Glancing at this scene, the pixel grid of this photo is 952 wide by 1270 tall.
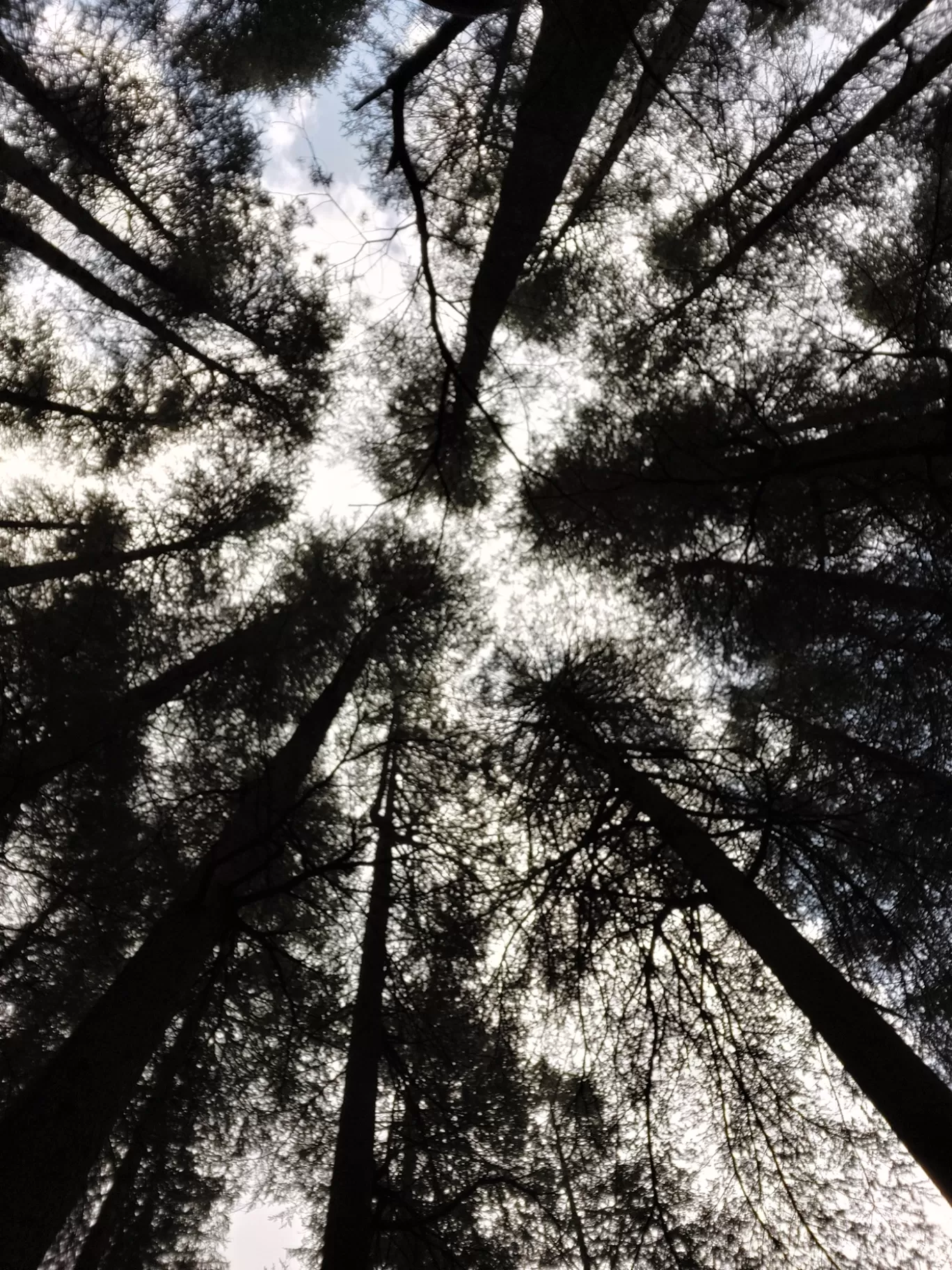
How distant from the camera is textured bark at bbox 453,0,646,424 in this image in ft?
13.7

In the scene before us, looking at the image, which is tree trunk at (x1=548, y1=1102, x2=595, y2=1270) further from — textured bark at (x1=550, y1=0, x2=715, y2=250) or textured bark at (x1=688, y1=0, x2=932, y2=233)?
textured bark at (x1=688, y1=0, x2=932, y2=233)

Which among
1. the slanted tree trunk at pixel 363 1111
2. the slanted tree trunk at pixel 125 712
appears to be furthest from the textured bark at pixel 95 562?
the slanted tree trunk at pixel 363 1111

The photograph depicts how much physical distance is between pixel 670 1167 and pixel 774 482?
4768 mm

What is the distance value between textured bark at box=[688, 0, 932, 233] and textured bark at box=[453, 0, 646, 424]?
1.44 metres

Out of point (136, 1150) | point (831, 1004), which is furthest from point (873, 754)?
point (136, 1150)

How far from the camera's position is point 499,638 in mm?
7016

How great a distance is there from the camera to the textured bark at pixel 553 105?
13.7 feet

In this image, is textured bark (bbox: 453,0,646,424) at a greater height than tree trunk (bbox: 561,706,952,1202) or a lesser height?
greater

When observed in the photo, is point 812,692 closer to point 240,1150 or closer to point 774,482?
point 774,482

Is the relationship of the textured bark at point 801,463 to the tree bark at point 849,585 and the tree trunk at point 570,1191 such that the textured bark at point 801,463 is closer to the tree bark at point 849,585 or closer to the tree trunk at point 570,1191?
the tree bark at point 849,585

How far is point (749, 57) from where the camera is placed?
5.50m

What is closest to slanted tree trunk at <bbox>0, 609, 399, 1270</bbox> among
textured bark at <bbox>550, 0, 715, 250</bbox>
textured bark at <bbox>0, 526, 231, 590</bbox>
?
textured bark at <bbox>0, 526, 231, 590</bbox>

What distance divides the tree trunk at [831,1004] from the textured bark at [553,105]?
2764mm

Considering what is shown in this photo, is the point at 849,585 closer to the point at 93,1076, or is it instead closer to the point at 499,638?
the point at 499,638
